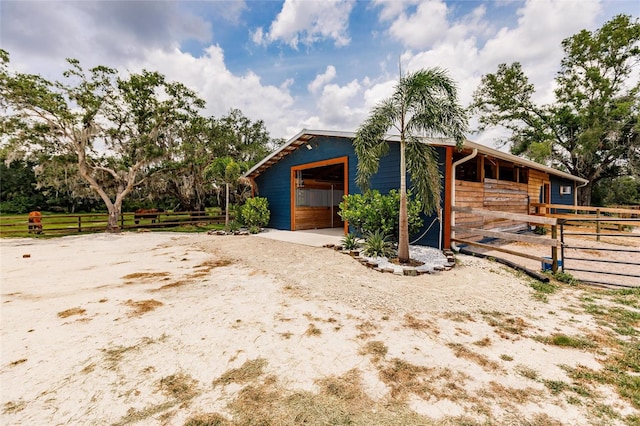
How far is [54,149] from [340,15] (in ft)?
43.8

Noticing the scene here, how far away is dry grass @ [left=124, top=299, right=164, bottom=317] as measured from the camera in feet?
11.3

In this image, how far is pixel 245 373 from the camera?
7.26 ft

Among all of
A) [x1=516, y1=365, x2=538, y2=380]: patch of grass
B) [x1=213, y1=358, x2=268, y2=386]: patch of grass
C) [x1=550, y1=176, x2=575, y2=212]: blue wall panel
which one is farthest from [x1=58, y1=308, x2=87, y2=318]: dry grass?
[x1=550, y1=176, x2=575, y2=212]: blue wall panel

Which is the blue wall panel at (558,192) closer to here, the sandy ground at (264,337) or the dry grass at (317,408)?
the sandy ground at (264,337)

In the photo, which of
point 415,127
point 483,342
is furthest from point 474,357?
point 415,127

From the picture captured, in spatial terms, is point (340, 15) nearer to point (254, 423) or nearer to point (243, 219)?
point (243, 219)

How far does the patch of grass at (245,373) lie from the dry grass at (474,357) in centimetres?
180

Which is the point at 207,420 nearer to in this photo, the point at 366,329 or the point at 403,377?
the point at 403,377

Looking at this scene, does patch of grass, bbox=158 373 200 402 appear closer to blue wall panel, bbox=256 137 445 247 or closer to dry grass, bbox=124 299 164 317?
dry grass, bbox=124 299 164 317

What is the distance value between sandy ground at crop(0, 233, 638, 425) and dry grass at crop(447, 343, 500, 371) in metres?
0.01

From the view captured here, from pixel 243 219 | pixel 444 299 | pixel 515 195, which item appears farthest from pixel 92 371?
pixel 515 195

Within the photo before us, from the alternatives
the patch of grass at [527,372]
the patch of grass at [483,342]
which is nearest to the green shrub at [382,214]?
the patch of grass at [483,342]

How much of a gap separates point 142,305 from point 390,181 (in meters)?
6.26

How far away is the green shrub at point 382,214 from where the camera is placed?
6348 millimetres
